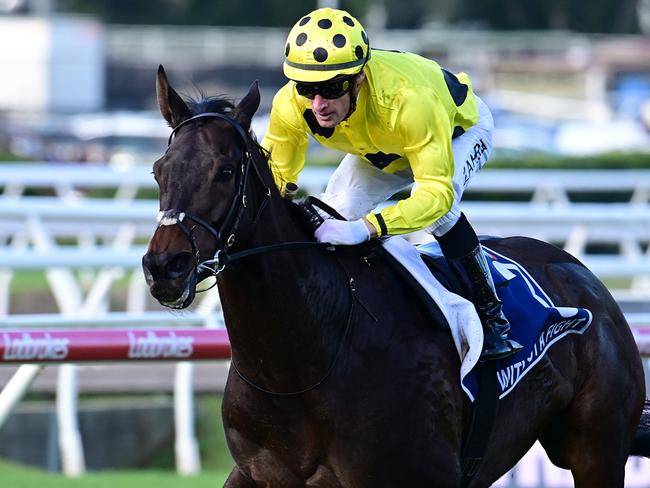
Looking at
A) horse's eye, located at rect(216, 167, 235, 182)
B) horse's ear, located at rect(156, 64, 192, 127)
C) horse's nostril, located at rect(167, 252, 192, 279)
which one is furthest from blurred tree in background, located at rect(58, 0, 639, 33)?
horse's nostril, located at rect(167, 252, 192, 279)

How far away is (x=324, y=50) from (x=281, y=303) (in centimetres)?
71

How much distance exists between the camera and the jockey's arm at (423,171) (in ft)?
12.8

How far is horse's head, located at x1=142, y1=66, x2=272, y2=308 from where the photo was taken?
Answer: 3371 mm

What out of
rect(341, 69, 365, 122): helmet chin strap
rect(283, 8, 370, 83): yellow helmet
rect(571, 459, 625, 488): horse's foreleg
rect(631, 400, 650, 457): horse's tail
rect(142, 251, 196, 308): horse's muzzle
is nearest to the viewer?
rect(142, 251, 196, 308): horse's muzzle

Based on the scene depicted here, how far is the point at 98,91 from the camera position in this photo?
3991 cm

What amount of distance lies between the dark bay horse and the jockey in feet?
0.58

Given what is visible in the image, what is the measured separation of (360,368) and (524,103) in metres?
41.7

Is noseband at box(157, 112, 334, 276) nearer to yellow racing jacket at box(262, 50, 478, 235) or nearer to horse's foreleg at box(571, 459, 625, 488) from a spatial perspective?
yellow racing jacket at box(262, 50, 478, 235)

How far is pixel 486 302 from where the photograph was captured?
4270mm

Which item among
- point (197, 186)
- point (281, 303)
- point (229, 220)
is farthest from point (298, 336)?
point (197, 186)

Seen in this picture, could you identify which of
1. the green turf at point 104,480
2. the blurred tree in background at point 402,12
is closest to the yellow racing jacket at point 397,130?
the green turf at point 104,480

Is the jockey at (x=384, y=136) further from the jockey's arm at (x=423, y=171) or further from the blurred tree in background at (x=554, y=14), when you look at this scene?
the blurred tree in background at (x=554, y=14)

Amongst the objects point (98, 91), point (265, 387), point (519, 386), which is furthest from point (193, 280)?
point (98, 91)

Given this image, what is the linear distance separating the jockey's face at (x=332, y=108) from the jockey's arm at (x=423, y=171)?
0.15m
